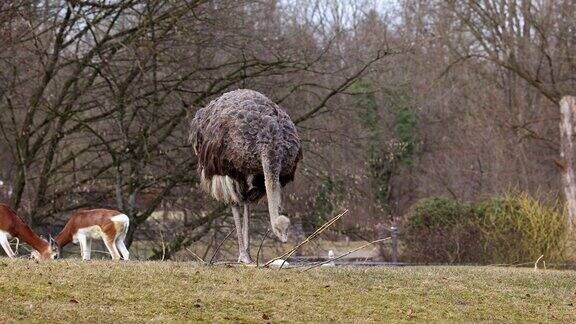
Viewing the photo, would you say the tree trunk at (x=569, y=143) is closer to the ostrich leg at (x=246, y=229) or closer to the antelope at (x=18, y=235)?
the ostrich leg at (x=246, y=229)

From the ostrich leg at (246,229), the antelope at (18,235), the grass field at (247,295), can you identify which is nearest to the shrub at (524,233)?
the grass field at (247,295)

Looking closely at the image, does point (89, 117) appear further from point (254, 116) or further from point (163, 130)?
point (254, 116)

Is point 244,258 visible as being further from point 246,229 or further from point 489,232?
point 489,232

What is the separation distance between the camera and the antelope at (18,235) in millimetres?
13859

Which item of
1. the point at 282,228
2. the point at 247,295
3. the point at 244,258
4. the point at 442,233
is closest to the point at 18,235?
the point at 244,258

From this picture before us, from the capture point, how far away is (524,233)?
866 inches

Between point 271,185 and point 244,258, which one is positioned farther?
point 244,258

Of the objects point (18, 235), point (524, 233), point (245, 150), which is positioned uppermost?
point (245, 150)

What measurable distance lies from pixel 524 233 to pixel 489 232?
724mm

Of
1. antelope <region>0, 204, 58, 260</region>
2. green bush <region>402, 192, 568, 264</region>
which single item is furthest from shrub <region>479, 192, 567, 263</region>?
antelope <region>0, 204, 58, 260</region>

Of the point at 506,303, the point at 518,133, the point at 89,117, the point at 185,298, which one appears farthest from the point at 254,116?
the point at 518,133

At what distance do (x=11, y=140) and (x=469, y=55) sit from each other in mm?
14652

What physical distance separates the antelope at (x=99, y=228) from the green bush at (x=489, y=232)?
953 centimetres

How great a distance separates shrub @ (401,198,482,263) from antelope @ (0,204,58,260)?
998 centimetres
